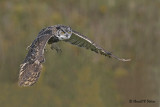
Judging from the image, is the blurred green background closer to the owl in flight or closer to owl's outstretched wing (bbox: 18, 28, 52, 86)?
the owl in flight

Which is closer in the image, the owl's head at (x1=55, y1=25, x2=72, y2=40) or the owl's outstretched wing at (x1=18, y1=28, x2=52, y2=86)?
the owl's outstretched wing at (x1=18, y1=28, x2=52, y2=86)

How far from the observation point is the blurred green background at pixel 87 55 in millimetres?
14281

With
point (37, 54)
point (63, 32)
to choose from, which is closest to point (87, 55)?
point (63, 32)

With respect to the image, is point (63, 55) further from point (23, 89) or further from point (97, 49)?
point (97, 49)

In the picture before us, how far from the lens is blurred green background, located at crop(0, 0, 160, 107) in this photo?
562 inches

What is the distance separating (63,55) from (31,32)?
37.9 inches

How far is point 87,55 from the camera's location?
14.5 metres

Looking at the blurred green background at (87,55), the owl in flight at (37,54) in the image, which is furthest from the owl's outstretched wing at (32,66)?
the blurred green background at (87,55)

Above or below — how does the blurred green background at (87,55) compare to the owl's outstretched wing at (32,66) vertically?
above

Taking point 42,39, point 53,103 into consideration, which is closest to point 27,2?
point 53,103

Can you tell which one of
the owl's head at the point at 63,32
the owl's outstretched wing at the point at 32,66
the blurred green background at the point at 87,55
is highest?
the blurred green background at the point at 87,55

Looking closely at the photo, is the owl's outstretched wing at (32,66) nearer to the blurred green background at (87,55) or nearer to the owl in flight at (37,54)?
the owl in flight at (37,54)

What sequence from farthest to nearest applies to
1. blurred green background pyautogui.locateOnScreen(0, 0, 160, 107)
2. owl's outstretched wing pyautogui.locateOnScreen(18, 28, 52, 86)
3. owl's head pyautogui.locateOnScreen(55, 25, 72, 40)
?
blurred green background pyautogui.locateOnScreen(0, 0, 160, 107) → owl's head pyautogui.locateOnScreen(55, 25, 72, 40) → owl's outstretched wing pyautogui.locateOnScreen(18, 28, 52, 86)

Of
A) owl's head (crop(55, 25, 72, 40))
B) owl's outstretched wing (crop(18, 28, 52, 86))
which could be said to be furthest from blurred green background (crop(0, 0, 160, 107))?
owl's outstretched wing (crop(18, 28, 52, 86))
